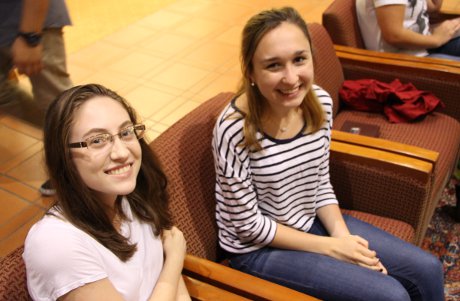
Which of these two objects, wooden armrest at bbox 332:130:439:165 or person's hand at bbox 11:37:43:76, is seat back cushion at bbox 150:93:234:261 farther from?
person's hand at bbox 11:37:43:76

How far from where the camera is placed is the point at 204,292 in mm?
1249

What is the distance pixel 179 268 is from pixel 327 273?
0.45 metres

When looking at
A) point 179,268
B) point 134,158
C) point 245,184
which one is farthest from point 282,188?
point 134,158

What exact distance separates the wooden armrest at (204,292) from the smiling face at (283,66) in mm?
543

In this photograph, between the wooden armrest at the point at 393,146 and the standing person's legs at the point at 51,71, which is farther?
the standing person's legs at the point at 51,71

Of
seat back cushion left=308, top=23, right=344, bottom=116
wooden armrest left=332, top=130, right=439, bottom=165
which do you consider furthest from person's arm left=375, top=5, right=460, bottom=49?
wooden armrest left=332, top=130, right=439, bottom=165

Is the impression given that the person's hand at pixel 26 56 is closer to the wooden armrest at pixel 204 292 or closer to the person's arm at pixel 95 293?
the wooden armrest at pixel 204 292

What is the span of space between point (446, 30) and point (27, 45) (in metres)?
2.06

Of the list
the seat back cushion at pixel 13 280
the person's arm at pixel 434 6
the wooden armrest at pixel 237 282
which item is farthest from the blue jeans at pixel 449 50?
the seat back cushion at pixel 13 280

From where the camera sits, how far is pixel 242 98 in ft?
4.57

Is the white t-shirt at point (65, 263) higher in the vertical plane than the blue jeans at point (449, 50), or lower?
higher

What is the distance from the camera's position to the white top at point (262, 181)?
1338 millimetres

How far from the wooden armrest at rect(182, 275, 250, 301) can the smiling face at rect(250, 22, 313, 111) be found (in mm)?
543

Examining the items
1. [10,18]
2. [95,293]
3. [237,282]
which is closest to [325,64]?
[237,282]
